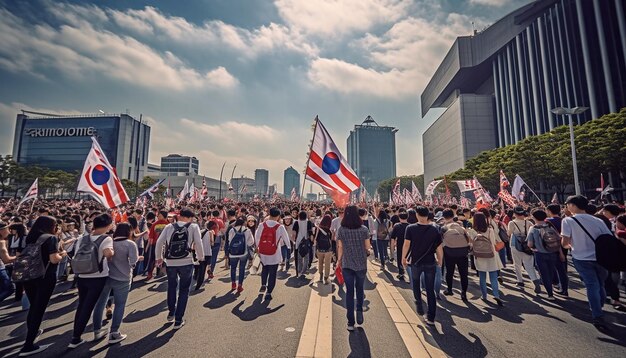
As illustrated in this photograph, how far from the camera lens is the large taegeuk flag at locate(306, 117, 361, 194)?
26.1ft

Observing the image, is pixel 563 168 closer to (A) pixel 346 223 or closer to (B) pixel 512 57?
(A) pixel 346 223

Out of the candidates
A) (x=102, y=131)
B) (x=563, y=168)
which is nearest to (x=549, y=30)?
(x=563, y=168)

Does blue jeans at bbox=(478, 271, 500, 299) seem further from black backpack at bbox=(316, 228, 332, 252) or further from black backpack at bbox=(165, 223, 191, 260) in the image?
black backpack at bbox=(165, 223, 191, 260)

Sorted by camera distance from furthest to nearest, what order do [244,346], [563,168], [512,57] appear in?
[512,57], [563,168], [244,346]

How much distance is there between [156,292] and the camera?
6914mm

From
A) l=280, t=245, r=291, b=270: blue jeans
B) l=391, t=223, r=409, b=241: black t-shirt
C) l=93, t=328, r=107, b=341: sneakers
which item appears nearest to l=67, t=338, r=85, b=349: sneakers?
l=93, t=328, r=107, b=341: sneakers

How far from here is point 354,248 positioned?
487 centimetres

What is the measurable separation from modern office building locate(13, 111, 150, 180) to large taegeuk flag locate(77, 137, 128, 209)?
94.9 m

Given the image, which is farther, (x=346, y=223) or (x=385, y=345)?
(x=346, y=223)

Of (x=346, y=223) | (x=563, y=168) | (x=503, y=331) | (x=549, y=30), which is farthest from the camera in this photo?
(x=549, y=30)

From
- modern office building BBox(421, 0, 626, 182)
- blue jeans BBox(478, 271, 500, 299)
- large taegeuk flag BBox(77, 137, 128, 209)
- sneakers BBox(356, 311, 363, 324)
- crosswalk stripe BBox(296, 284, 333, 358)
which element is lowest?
crosswalk stripe BBox(296, 284, 333, 358)

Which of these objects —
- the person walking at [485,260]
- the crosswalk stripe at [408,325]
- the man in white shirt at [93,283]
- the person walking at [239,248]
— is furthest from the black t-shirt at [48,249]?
the person walking at [485,260]

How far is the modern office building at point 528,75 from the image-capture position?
34406 millimetres

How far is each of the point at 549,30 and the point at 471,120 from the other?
19.1 metres
